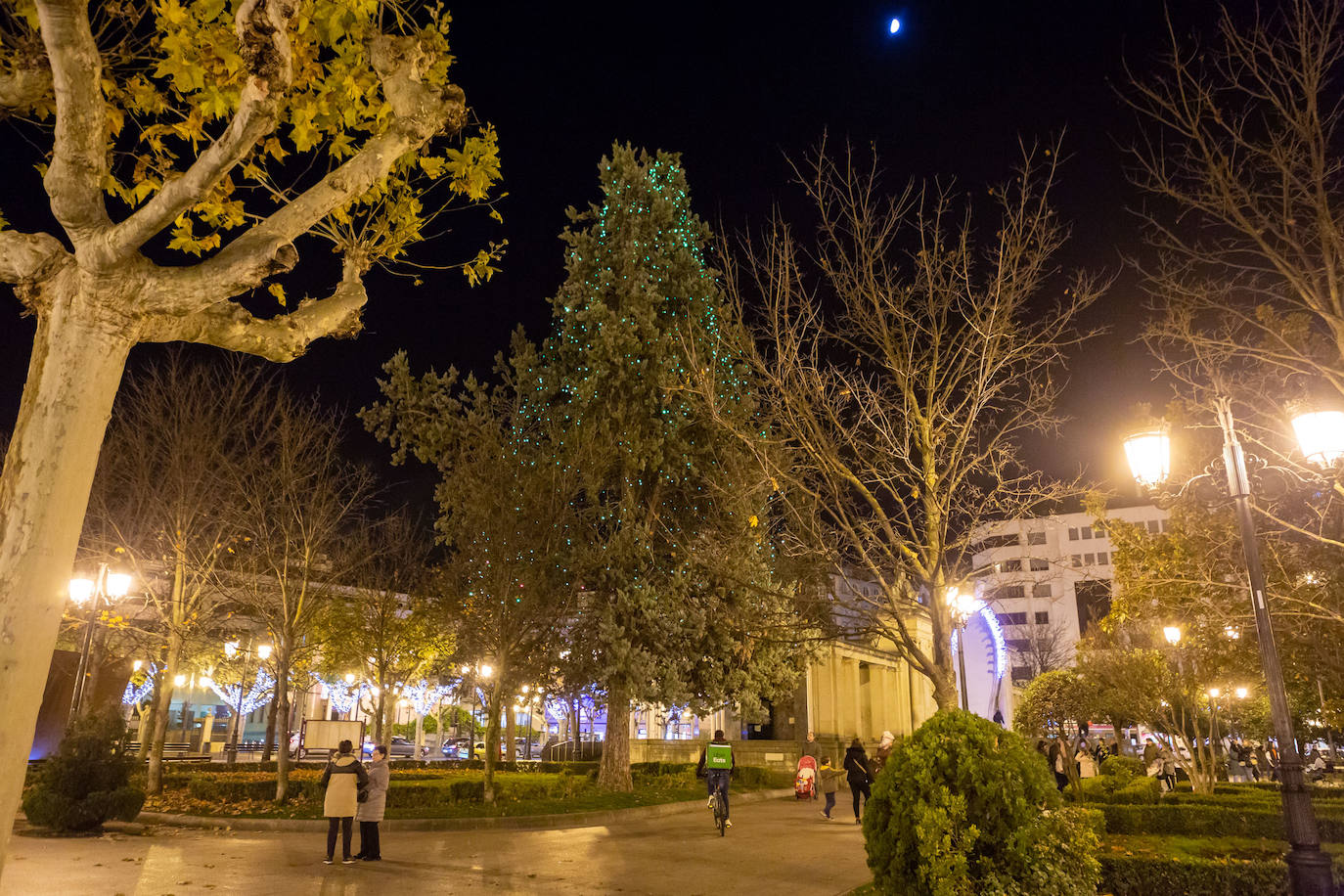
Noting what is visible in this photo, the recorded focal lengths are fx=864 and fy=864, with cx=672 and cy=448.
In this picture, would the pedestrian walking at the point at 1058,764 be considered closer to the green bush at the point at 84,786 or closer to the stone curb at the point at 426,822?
the stone curb at the point at 426,822

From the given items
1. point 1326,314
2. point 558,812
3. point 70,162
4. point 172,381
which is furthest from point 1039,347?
point 172,381

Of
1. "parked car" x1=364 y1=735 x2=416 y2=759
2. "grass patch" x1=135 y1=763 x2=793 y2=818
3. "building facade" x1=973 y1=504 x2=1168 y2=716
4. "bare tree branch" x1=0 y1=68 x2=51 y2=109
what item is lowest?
"parked car" x1=364 y1=735 x2=416 y2=759

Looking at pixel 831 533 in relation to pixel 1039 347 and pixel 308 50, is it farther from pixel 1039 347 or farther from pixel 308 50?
pixel 308 50

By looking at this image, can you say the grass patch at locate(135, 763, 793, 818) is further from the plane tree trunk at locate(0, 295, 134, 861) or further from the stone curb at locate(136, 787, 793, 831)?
the plane tree trunk at locate(0, 295, 134, 861)

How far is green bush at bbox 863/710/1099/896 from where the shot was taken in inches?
252

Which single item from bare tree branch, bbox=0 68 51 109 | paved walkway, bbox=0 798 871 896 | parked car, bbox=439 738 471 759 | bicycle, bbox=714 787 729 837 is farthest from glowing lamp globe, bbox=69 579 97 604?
parked car, bbox=439 738 471 759

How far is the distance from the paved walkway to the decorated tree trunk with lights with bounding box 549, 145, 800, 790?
21.5ft

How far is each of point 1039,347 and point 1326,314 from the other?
316cm

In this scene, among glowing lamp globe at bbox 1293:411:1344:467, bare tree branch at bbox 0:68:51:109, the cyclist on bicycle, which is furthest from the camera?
the cyclist on bicycle

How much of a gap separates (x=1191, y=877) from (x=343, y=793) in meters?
10.1

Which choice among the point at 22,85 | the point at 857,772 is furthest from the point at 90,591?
the point at 857,772

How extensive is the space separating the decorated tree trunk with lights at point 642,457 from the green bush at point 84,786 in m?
10.4

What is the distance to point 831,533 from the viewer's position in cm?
1056

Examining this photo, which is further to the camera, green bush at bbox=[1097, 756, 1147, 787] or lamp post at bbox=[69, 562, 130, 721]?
green bush at bbox=[1097, 756, 1147, 787]
